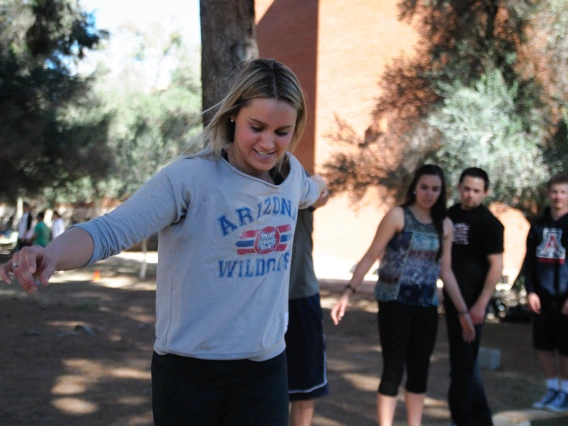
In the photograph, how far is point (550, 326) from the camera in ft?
20.5

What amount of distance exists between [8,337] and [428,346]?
5610mm

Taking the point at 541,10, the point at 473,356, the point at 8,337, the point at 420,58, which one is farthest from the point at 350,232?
the point at 473,356

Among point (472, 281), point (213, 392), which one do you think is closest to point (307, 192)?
point (213, 392)

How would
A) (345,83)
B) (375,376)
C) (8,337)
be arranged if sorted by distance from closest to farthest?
(375,376), (8,337), (345,83)

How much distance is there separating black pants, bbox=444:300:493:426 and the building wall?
15602 mm

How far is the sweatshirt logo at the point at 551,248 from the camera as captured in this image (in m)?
6.17

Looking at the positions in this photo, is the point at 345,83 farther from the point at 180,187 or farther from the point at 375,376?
the point at 180,187

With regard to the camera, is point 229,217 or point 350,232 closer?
point 229,217

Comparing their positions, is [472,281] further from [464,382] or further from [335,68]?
[335,68]

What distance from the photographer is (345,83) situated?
76.6 ft

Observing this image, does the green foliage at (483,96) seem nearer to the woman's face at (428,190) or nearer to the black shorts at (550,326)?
the black shorts at (550,326)

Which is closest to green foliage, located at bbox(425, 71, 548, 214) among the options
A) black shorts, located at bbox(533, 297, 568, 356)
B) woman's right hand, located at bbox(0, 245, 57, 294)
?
black shorts, located at bbox(533, 297, 568, 356)

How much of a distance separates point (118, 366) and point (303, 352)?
129 inches

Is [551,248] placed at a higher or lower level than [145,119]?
lower
